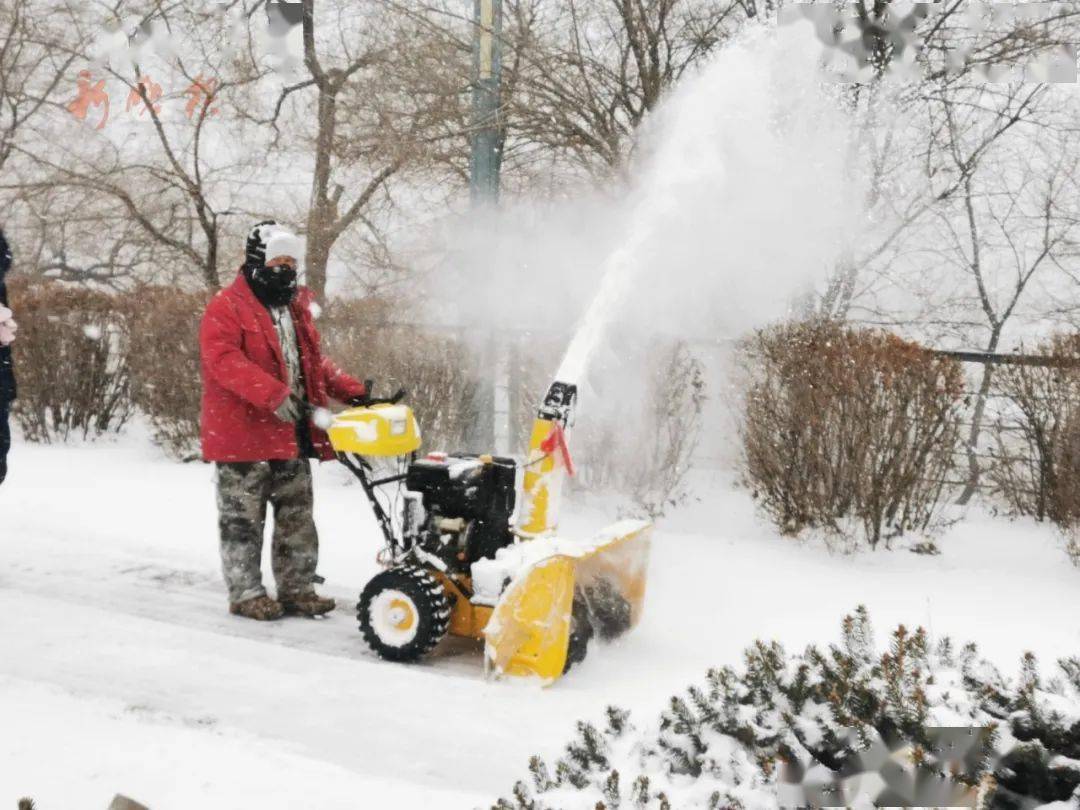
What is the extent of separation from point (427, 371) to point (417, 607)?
442 cm

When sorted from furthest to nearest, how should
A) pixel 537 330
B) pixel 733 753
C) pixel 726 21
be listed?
pixel 726 21, pixel 537 330, pixel 733 753

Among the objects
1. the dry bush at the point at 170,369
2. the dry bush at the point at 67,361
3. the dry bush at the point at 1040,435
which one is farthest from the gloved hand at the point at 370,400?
the dry bush at the point at 67,361

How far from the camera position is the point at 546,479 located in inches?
171

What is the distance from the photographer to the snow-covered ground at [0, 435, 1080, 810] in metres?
3.08

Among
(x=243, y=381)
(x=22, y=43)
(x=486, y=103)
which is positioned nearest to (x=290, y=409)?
(x=243, y=381)

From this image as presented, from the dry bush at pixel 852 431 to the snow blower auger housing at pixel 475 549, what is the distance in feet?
6.87

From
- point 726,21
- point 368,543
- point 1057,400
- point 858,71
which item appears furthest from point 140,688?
point 726,21

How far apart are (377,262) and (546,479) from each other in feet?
29.0

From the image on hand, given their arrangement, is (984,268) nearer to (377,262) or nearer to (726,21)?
(726,21)

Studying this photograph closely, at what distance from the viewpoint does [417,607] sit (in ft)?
13.7

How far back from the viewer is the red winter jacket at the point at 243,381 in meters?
4.46

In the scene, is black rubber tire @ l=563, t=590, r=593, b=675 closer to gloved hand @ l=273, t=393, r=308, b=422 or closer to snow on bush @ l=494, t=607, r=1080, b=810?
gloved hand @ l=273, t=393, r=308, b=422

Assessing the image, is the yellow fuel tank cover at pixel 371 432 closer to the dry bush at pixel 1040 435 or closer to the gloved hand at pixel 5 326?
the gloved hand at pixel 5 326

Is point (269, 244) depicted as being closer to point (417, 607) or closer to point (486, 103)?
point (417, 607)
